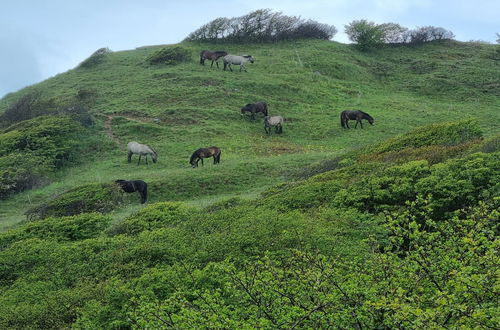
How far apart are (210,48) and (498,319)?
5328 cm

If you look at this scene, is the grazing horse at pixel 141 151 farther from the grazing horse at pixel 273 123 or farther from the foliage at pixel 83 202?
the grazing horse at pixel 273 123

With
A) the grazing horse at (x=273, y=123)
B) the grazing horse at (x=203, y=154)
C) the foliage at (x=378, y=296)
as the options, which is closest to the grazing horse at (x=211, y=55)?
the grazing horse at (x=273, y=123)

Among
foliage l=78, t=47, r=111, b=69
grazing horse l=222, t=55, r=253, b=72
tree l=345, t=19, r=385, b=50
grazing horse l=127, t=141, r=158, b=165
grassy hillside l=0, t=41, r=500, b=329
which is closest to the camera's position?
grassy hillside l=0, t=41, r=500, b=329

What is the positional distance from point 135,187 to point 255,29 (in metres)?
42.1

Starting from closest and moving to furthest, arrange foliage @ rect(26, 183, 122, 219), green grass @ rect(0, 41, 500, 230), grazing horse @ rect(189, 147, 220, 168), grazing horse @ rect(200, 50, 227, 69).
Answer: foliage @ rect(26, 183, 122, 219) < green grass @ rect(0, 41, 500, 230) < grazing horse @ rect(189, 147, 220, 168) < grazing horse @ rect(200, 50, 227, 69)

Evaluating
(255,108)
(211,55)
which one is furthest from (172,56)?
(255,108)

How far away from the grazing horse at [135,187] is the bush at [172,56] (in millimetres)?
30356

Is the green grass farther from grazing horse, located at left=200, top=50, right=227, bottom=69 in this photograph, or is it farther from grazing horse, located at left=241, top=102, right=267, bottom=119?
grazing horse, located at left=200, top=50, right=227, bottom=69

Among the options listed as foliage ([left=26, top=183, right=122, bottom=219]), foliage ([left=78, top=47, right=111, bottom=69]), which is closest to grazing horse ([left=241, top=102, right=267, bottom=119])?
foliage ([left=26, top=183, right=122, bottom=219])

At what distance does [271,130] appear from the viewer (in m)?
35.1

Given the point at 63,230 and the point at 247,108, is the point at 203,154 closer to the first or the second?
the point at 247,108

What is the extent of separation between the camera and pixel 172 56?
165 feet

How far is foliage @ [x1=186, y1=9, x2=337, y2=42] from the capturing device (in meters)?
58.0

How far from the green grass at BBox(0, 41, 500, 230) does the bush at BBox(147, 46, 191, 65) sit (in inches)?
41.3
